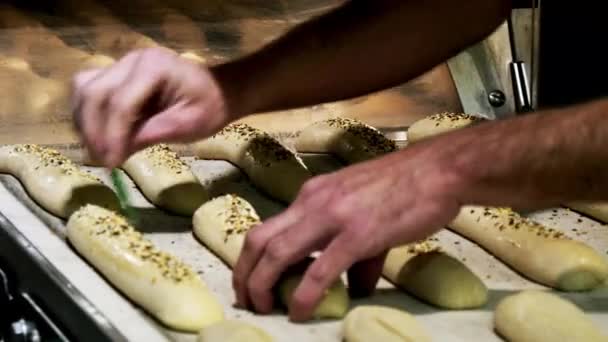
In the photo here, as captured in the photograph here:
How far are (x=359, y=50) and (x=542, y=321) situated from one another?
0.59 m

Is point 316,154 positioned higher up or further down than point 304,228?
further down

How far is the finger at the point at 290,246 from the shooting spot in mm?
1146

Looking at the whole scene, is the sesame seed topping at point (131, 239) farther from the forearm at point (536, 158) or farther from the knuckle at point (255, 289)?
the forearm at point (536, 158)

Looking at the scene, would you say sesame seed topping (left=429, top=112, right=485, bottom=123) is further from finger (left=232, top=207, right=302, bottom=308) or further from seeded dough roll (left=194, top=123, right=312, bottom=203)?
finger (left=232, top=207, right=302, bottom=308)

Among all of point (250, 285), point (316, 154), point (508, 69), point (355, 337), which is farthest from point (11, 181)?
point (508, 69)

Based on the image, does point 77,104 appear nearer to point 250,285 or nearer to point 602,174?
point 250,285

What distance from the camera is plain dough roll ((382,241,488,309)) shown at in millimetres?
1270

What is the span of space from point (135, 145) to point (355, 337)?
457 millimetres

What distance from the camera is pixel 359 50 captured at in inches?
63.8

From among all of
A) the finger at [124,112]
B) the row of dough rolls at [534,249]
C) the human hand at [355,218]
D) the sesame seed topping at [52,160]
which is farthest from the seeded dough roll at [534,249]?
the sesame seed topping at [52,160]

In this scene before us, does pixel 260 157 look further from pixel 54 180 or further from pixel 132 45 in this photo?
pixel 132 45

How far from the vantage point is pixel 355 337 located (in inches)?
45.0

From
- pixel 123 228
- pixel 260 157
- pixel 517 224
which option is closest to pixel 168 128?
pixel 123 228

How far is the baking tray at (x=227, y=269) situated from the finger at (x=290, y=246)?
73mm
